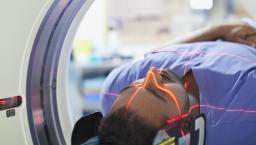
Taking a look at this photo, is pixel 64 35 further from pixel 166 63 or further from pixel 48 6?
pixel 166 63

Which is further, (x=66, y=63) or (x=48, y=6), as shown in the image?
(x=66, y=63)

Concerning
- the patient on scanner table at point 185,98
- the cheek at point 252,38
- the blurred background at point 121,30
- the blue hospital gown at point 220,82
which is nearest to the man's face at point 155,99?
the patient on scanner table at point 185,98

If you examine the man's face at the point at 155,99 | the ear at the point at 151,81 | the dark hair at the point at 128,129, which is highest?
the ear at the point at 151,81

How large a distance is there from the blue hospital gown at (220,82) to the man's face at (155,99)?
108 millimetres

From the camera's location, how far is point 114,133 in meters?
0.91

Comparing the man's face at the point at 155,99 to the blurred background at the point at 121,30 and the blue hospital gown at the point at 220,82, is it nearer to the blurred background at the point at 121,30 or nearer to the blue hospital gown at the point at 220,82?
the blue hospital gown at the point at 220,82

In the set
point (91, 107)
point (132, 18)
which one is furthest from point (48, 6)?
point (132, 18)

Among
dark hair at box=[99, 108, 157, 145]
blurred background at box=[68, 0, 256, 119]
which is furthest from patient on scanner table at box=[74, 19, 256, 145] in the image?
blurred background at box=[68, 0, 256, 119]

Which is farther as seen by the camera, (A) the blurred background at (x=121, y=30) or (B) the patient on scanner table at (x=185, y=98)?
(A) the blurred background at (x=121, y=30)

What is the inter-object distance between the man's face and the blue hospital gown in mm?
108

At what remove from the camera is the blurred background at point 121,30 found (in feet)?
10.8

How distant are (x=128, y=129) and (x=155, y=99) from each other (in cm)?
11

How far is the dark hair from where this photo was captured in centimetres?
89

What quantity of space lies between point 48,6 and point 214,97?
0.53 metres
